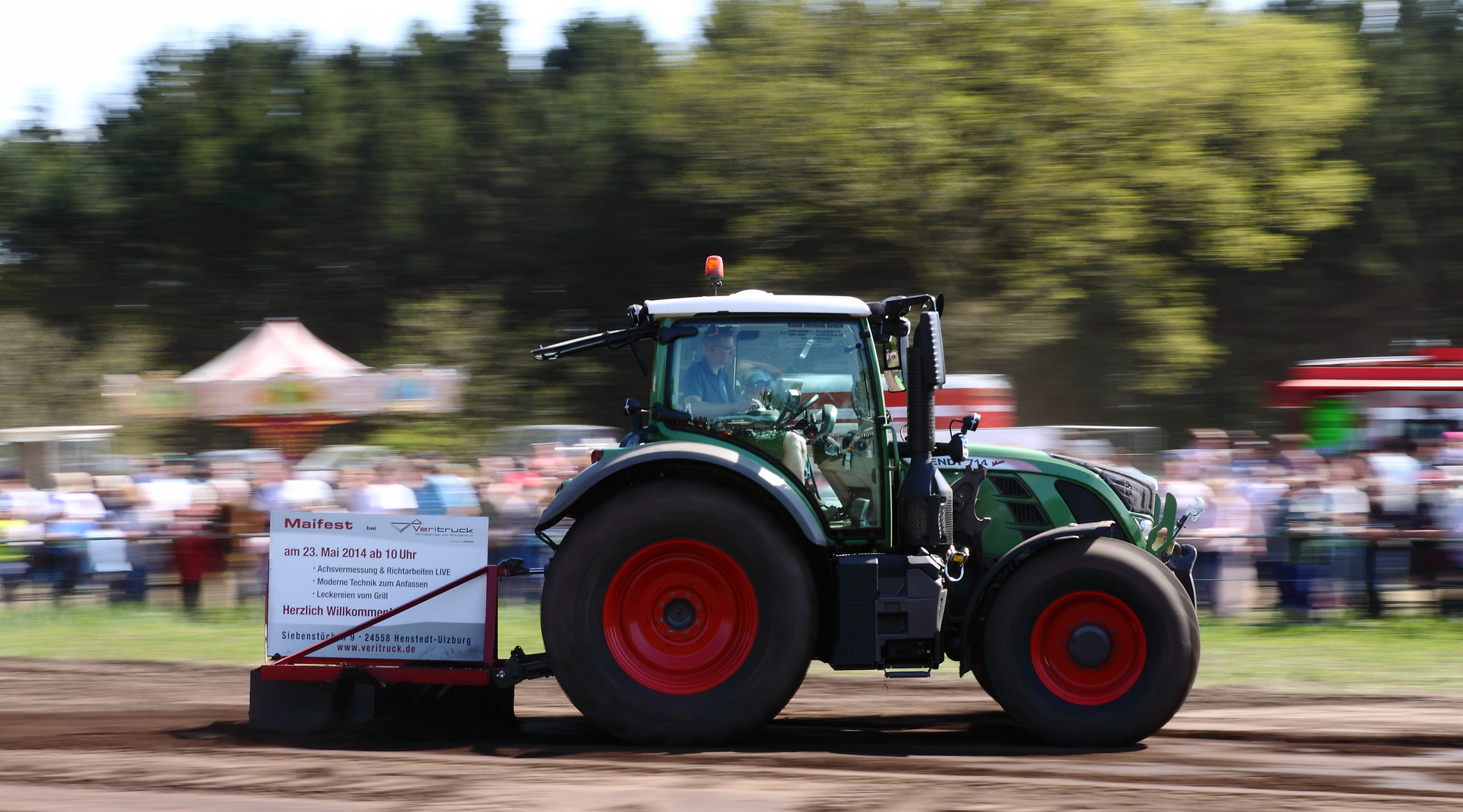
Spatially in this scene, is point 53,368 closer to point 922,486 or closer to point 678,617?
point 678,617

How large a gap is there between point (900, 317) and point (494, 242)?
25.7 m

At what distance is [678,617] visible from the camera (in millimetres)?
6242

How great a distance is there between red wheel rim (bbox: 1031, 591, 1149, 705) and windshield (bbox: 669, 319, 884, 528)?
3.18 ft

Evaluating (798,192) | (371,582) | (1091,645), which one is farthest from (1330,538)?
(798,192)

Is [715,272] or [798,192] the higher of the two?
[798,192]

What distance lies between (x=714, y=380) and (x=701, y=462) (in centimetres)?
45

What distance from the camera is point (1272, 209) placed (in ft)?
65.8

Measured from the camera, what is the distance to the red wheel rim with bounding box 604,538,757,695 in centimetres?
620

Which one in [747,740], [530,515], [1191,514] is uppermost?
[1191,514]

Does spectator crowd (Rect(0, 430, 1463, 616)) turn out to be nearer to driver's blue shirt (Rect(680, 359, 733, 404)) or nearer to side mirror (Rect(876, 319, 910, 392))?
side mirror (Rect(876, 319, 910, 392))

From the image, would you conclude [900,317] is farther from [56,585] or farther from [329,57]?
[329,57]

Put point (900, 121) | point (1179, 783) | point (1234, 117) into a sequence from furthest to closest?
point (1234, 117)
point (900, 121)
point (1179, 783)

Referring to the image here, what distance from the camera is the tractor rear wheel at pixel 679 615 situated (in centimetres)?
608

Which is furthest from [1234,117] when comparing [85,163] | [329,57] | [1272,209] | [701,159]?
[85,163]
